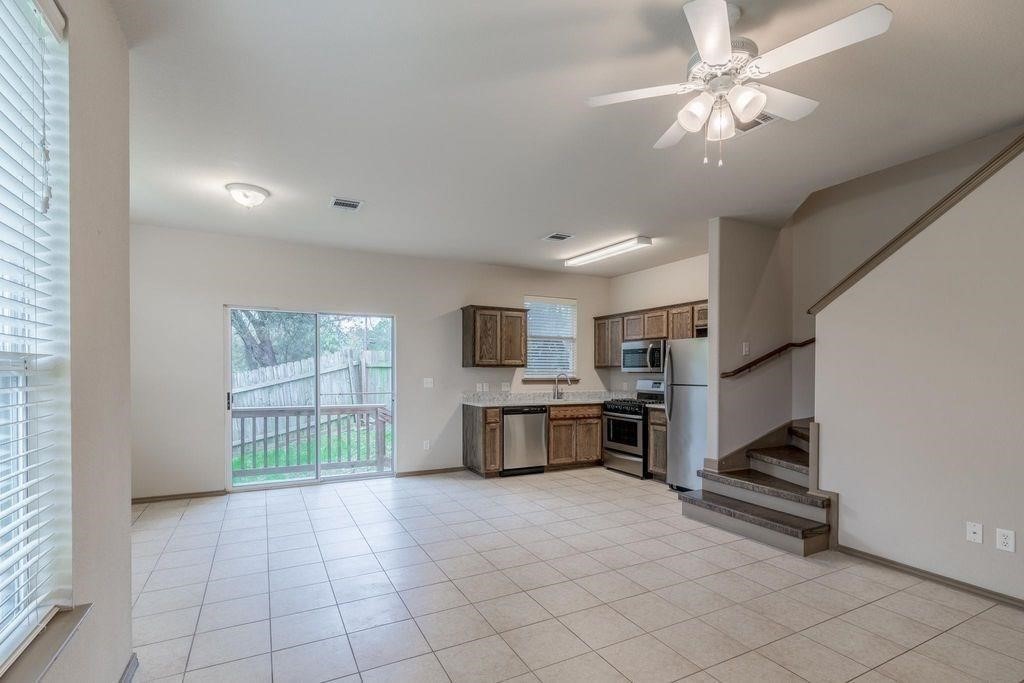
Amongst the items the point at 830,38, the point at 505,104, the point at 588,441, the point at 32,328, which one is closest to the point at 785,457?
the point at 588,441

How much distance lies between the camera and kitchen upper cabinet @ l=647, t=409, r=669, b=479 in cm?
577

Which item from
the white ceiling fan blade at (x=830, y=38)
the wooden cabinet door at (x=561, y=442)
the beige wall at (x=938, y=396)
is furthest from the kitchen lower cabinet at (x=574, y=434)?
the white ceiling fan blade at (x=830, y=38)

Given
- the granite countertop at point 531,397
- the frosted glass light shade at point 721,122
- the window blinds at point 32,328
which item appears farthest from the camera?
the granite countertop at point 531,397

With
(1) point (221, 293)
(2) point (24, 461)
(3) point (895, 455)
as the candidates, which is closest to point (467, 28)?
(2) point (24, 461)

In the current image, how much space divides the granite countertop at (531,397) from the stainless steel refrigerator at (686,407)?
1481 mm

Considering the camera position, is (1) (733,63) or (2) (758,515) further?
(2) (758,515)

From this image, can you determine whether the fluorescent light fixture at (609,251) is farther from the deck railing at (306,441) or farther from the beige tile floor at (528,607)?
the deck railing at (306,441)

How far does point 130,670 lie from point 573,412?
5110 mm

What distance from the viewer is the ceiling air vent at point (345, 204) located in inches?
164

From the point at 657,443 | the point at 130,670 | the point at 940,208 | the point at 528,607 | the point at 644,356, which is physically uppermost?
the point at 940,208

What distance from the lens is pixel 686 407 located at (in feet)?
17.6

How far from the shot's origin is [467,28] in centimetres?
204

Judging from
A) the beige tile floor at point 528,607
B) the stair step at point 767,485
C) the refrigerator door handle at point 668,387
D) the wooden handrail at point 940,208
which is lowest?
the beige tile floor at point 528,607

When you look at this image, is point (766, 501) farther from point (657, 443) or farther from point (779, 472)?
point (657, 443)
